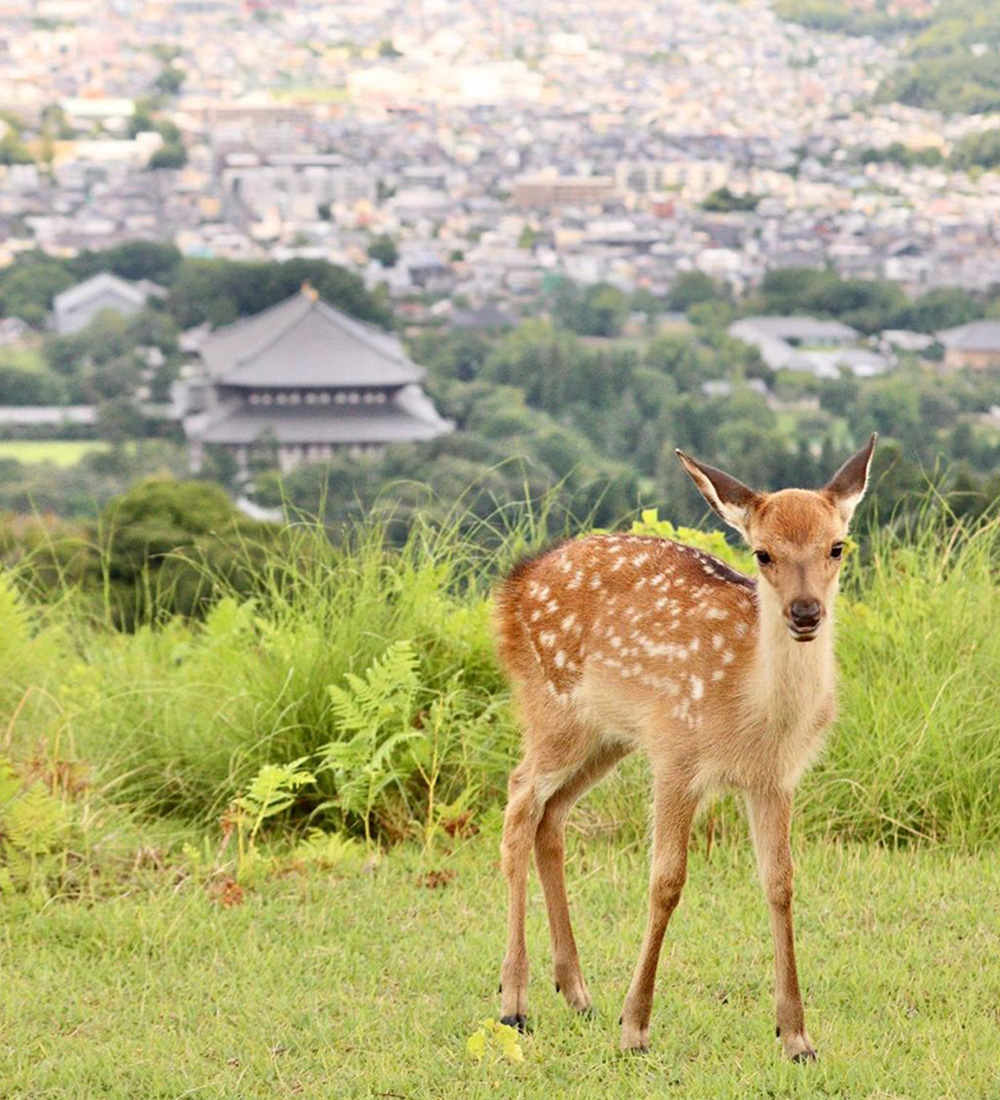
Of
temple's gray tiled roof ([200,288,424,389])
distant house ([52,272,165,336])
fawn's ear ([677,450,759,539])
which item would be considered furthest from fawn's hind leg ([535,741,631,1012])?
distant house ([52,272,165,336])

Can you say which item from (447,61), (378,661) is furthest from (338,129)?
(378,661)

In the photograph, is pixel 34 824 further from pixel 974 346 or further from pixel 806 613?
pixel 974 346

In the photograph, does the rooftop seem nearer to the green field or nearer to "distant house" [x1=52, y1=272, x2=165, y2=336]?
the green field

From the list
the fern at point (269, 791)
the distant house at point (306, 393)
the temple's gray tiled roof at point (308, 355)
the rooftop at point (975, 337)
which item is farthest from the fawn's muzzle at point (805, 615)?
the rooftop at point (975, 337)

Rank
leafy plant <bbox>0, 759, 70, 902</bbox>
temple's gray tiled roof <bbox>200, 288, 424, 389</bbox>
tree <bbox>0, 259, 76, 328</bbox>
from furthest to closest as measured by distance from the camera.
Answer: tree <bbox>0, 259, 76, 328</bbox> < temple's gray tiled roof <bbox>200, 288, 424, 389</bbox> < leafy plant <bbox>0, 759, 70, 902</bbox>

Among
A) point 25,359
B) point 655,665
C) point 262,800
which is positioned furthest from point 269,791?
point 25,359

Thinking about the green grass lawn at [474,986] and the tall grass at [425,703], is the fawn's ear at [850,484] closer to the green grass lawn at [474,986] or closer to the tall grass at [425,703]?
the green grass lawn at [474,986]
